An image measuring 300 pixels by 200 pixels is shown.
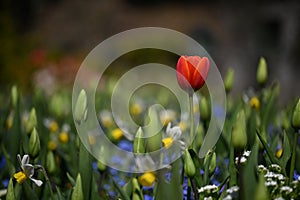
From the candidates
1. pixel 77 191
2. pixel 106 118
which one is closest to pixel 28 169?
pixel 77 191

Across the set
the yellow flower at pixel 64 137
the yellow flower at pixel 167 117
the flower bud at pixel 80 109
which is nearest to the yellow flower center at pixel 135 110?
the yellow flower at pixel 167 117

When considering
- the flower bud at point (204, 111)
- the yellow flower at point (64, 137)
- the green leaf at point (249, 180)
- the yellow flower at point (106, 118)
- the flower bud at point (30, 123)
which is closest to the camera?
the green leaf at point (249, 180)

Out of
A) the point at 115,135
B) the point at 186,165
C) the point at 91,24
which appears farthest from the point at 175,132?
the point at 91,24

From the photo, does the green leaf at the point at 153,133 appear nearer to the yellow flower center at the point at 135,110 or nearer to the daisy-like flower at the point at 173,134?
the daisy-like flower at the point at 173,134

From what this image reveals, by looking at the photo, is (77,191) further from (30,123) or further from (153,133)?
(30,123)

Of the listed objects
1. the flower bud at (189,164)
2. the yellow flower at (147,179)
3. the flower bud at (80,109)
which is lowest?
the yellow flower at (147,179)

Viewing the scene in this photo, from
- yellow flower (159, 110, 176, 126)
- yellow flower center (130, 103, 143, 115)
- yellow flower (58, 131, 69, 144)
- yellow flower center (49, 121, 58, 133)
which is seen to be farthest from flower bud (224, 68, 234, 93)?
yellow flower center (130, 103, 143, 115)

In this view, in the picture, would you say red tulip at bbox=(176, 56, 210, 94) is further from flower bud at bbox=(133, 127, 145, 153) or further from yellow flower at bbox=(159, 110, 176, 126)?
yellow flower at bbox=(159, 110, 176, 126)
